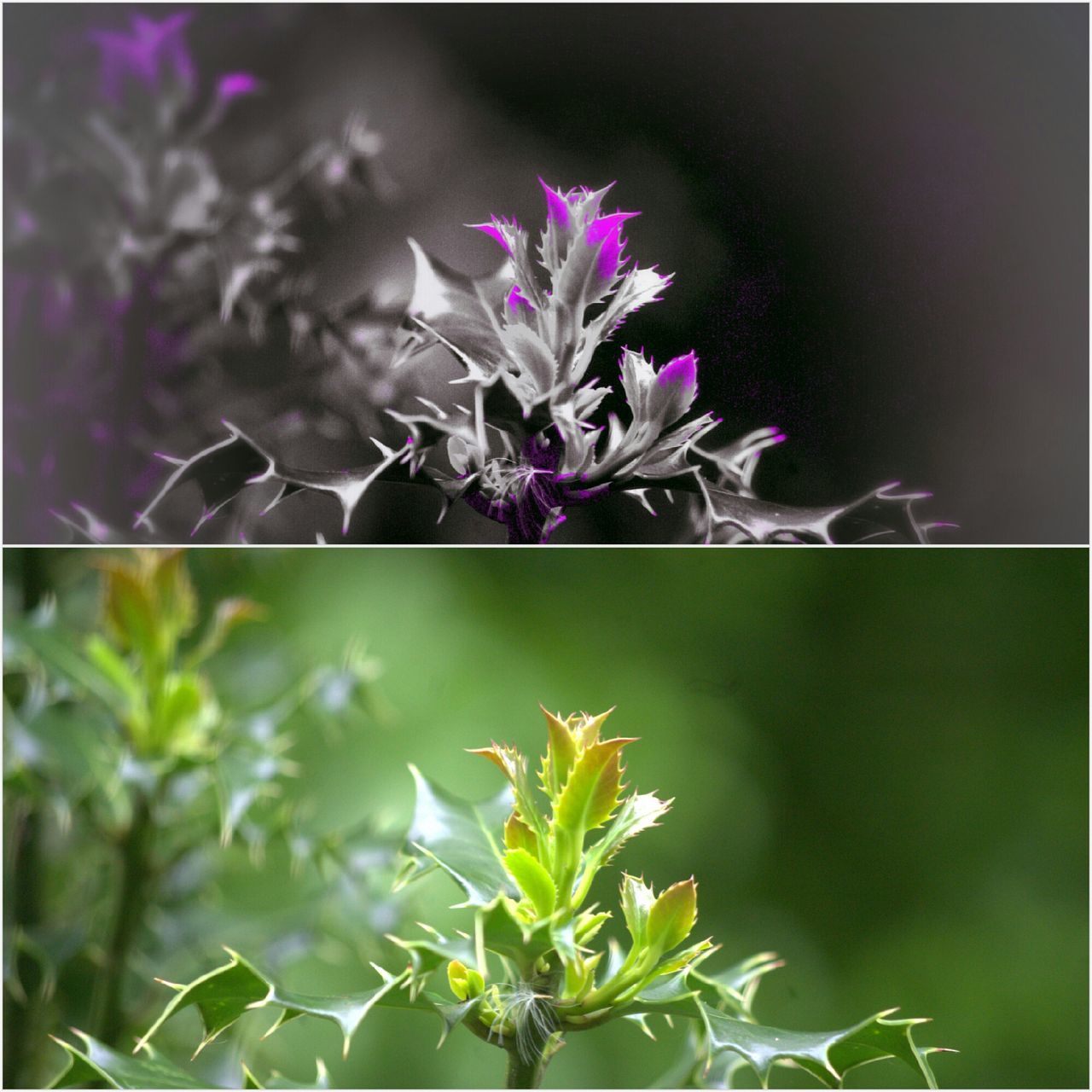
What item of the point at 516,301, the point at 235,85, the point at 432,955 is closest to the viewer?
the point at 432,955

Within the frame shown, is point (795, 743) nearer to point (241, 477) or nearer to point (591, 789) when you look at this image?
point (241, 477)

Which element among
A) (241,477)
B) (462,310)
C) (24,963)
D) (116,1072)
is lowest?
(24,963)

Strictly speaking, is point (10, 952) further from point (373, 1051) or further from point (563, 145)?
point (563, 145)

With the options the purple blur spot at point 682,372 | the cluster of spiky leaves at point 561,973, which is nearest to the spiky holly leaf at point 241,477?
the purple blur spot at point 682,372

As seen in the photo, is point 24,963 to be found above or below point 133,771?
below

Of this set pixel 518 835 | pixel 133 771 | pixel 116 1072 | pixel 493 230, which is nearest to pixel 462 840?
pixel 518 835

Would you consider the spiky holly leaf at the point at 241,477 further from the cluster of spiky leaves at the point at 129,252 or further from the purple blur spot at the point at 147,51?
the purple blur spot at the point at 147,51

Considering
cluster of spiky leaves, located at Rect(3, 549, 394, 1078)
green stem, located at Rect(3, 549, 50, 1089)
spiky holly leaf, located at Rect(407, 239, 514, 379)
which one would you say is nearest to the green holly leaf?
cluster of spiky leaves, located at Rect(3, 549, 394, 1078)
